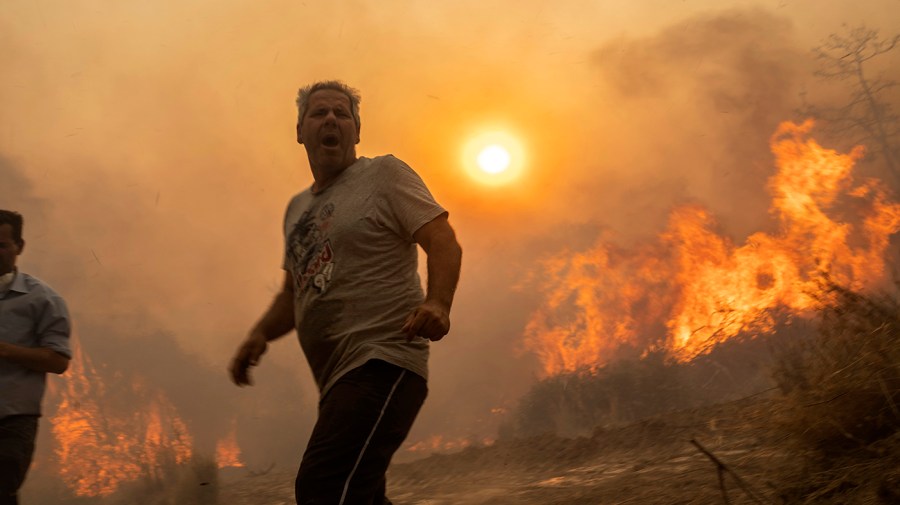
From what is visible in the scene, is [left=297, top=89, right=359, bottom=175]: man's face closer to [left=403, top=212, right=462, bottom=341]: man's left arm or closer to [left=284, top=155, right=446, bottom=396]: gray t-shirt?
[left=284, top=155, right=446, bottom=396]: gray t-shirt

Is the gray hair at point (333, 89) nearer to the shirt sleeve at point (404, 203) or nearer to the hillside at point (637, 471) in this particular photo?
the shirt sleeve at point (404, 203)

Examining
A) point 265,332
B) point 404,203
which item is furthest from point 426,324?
point 265,332

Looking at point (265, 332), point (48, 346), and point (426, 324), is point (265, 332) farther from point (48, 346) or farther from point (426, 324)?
point (48, 346)

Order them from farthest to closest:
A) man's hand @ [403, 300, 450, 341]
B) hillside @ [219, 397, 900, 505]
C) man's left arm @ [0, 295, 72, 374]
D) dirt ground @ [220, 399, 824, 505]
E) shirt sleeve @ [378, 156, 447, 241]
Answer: dirt ground @ [220, 399, 824, 505] < hillside @ [219, 397, 900, 505] < man's left arm @ [0, 295, 72, 374] < shirt sleeve @ [378, 156, 447, 241] < man's hand @ [403, 300, 450, 341]

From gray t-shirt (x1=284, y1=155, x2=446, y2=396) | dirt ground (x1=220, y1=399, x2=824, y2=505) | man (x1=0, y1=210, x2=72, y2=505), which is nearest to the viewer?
gray t-shirt (x1=284, y1=155, x2=446, y2=396)

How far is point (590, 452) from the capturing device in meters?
8.23

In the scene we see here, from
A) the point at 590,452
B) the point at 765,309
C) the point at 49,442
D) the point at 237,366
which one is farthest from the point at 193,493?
the point at 49,442

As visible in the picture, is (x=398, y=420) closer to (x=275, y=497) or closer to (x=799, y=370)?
(x=799, y=370)

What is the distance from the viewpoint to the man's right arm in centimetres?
245

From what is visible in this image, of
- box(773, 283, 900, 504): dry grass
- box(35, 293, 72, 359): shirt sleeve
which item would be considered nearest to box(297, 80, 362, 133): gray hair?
box(35, 293, 72, 359): shirt sleeve

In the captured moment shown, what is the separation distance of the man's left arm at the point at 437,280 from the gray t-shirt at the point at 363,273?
1.7 inches

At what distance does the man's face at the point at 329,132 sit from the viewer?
2.36 m

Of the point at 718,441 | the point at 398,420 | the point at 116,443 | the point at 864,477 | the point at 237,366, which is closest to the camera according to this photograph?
the point at 398,420

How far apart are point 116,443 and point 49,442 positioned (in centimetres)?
507
